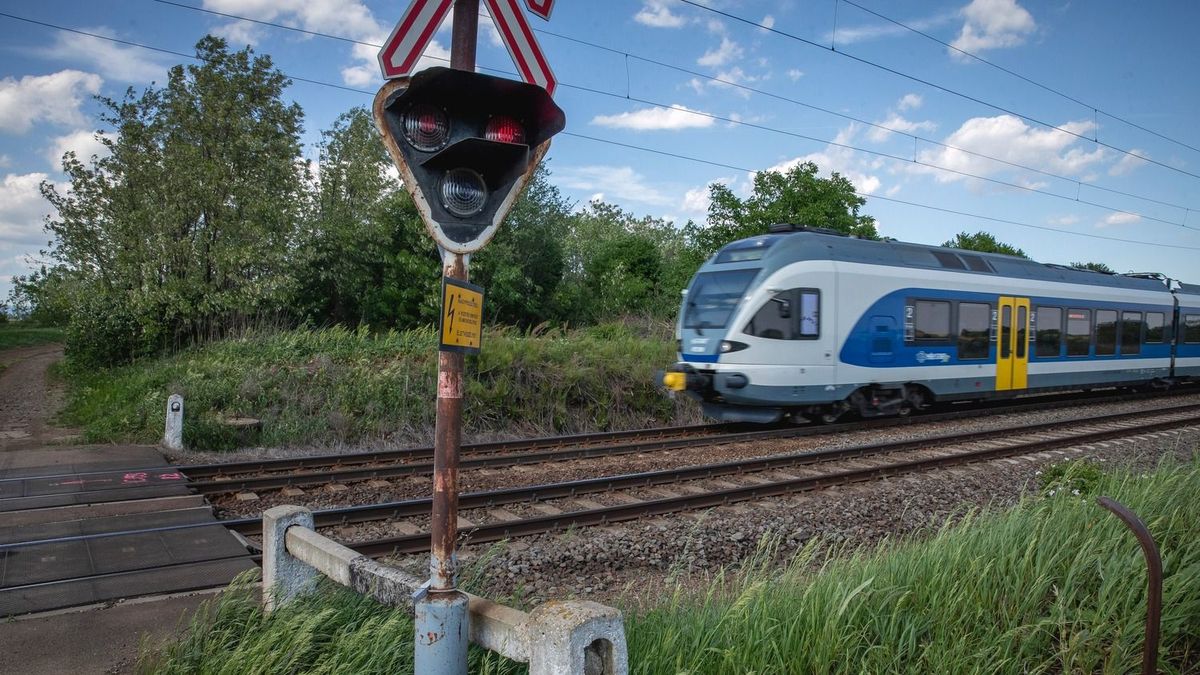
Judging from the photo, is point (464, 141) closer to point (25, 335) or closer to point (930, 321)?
point (930, 321)

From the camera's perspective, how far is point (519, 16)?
346 cm

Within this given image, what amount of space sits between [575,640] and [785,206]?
2852cm

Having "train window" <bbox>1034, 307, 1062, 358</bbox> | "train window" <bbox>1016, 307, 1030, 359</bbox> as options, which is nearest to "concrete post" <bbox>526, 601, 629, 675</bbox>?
"train window" <bbox>1016, 307, 1030, 359</bbox>

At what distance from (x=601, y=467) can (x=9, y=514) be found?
6398mm

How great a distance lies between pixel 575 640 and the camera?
2621mm

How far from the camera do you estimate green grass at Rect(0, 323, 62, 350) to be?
41.3m

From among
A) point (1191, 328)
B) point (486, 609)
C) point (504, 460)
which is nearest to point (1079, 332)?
point (1191, 328)

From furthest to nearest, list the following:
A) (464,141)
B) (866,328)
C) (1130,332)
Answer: (1130,332), (866,328), (464,141)

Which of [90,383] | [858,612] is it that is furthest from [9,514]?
[90,383]

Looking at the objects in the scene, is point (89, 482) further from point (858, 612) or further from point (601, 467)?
point (858, 612)

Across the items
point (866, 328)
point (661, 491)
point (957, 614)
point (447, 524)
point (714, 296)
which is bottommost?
point (661, 491)

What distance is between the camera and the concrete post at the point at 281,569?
4.13 metres

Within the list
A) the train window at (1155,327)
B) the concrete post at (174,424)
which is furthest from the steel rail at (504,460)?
the train window at (1155,327)

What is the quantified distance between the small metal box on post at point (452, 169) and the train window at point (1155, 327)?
22619 mm
